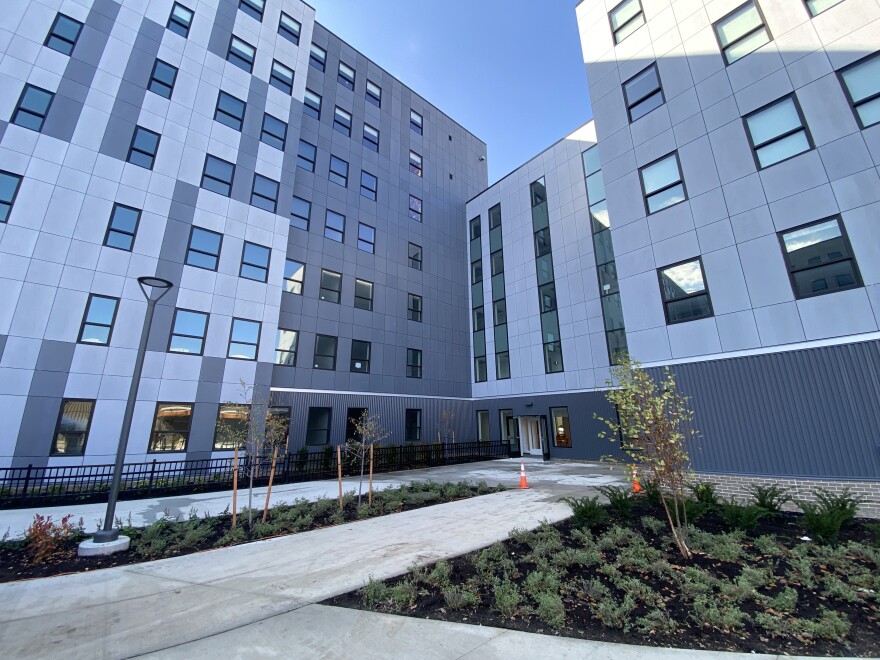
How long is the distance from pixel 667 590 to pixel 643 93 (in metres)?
15.8

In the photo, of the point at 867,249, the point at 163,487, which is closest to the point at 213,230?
Result: the point at 163,487

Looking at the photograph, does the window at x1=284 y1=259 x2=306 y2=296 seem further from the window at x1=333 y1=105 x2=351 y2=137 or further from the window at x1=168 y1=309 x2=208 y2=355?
the window at x1=333 y1=105 x2=351 y2=137

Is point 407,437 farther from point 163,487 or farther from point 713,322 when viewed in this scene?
point 713,322

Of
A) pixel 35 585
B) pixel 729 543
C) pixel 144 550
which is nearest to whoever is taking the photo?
pixel 35 585

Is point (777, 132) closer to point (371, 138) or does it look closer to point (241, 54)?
point (371, 138)

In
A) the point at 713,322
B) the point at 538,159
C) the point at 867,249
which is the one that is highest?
the point at 538,159

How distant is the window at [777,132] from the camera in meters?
10.4

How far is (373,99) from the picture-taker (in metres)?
29.1

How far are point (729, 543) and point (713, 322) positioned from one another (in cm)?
681

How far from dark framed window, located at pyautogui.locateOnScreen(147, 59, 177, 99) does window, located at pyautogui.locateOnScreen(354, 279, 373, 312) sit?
13.4 metres

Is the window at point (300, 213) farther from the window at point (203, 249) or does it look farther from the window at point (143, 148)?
the window at point (143, 148)

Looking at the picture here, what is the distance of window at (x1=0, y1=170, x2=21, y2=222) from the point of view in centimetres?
1415

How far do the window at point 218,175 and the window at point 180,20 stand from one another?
6964 mm

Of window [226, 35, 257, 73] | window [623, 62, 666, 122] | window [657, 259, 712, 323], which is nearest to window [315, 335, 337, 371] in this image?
window [226, 35, 257, 73]
